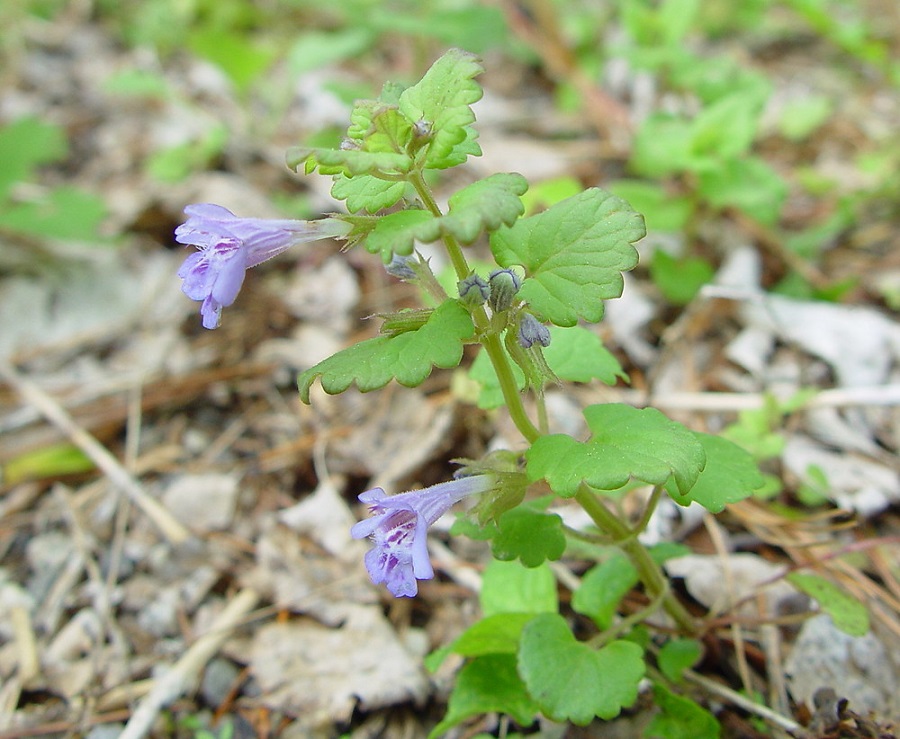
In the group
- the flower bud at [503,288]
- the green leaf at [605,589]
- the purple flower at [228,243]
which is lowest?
the green leaf at [605,589]

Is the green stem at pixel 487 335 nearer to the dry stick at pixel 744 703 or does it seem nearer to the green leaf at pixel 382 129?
the green leaf at pixel 382 129

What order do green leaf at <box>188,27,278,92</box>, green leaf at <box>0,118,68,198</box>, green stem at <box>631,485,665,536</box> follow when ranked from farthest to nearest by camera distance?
green leaf at <box>188,27,278,92</box>
green leaf at <box>0,118,68,198</box>
green stem at <box>631,485,665,536</box>

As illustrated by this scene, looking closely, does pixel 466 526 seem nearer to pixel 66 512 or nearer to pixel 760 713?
pixel 760 713

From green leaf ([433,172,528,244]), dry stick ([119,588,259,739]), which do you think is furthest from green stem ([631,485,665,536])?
dry stick ([119,588,259,739])

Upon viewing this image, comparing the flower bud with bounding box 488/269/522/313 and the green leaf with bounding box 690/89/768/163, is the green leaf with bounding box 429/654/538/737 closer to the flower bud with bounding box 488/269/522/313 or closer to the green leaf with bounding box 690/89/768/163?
the flower bud with bounding box 488/269/522/313

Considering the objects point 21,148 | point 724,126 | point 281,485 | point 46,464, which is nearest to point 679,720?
point 281,485

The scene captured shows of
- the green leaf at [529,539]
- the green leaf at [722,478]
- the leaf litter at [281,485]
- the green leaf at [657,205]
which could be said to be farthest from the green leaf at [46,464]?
the green leaf at [657,205]

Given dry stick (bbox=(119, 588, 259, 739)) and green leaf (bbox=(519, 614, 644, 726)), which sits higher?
green leaf (bbox=(519, 614, 644, 726))
